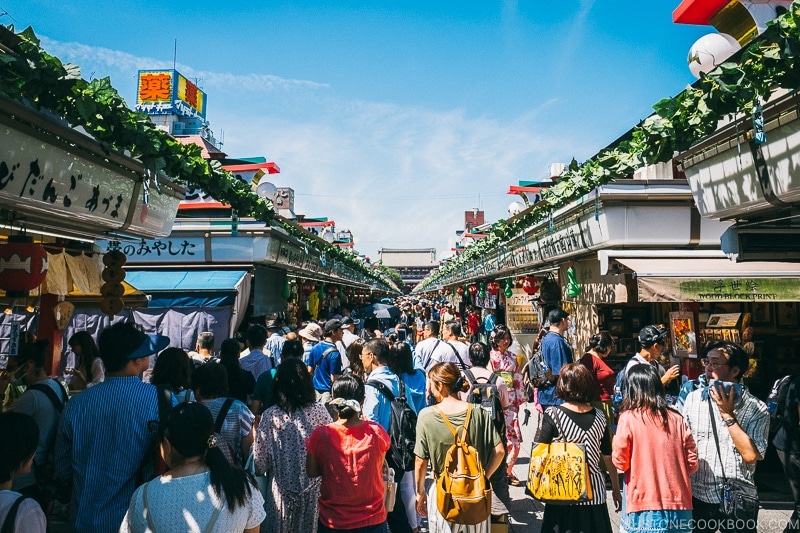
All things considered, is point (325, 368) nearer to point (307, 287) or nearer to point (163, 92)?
point (307, 287)

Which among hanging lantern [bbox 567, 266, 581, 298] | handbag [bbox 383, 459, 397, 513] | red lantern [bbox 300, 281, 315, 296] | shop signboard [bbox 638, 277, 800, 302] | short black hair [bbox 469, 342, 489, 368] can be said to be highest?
red lantern [bbox 300, 281, 315, 296]

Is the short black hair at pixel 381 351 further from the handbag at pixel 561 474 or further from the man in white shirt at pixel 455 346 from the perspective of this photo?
the handbag at pixel 561 474

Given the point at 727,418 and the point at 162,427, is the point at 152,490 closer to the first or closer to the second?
the point at 162,427

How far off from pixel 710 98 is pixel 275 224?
29.1ft

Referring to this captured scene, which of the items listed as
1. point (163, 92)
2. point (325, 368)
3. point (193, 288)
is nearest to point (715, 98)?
point (325, 368)


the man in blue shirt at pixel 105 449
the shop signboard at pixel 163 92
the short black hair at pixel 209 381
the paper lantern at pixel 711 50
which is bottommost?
the man in blue shirt at pixel 105 449

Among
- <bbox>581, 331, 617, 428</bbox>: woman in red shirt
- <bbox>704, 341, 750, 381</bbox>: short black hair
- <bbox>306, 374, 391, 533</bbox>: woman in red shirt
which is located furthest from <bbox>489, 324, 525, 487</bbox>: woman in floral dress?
<bbox>306, 374, 391, 533</bbox>: woman in red shirt

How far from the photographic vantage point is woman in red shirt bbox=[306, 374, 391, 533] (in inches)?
144

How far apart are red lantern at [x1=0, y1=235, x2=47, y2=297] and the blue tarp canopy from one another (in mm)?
5405

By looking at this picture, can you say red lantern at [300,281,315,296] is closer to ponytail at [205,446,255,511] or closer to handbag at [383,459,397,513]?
handbag at [383,459,397,513]

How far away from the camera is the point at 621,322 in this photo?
9648mm

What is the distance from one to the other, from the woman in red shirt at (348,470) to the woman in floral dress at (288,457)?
0.20 meters

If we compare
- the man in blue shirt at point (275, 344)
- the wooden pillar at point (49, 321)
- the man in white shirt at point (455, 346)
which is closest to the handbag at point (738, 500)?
the man in white shirt at point (455, 346)

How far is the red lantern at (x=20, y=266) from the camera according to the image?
4758 mm
